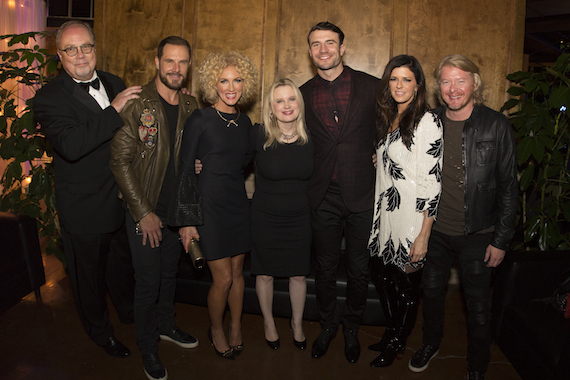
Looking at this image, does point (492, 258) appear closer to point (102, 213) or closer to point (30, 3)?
point (102, 213)

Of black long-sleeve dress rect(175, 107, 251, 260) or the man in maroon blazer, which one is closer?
black long-sleeve dress rect(175, 107, 251, 260)

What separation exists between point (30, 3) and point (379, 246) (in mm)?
8323

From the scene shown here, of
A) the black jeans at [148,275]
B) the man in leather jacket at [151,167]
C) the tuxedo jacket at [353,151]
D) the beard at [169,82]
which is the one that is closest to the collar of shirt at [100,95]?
the man in leather jacket at [151,167]

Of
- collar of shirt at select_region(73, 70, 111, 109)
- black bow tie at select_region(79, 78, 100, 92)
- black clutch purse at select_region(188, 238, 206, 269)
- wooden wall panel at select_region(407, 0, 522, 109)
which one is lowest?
black clutch purse at select_region(188, 238, 206, 269)

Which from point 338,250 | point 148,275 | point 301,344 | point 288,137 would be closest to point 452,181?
point 338,250

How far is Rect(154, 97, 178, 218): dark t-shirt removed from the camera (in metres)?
2.38

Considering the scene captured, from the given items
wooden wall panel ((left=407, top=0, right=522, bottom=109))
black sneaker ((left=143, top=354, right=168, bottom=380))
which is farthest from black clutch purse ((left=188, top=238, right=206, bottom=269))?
wooden wall panel ((left=407, top=0, right=522, bottom=109))

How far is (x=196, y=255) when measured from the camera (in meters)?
2.23

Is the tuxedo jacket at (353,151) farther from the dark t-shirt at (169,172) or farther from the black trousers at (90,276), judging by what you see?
the black trousers at (90,276)

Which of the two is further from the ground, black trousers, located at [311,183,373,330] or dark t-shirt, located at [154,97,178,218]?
dark t-shirt, located at [154,97,178,218]

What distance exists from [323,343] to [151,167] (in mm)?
1612

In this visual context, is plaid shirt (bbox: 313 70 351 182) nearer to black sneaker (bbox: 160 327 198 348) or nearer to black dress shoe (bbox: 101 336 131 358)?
black sneaker (bbox: 160 327 198 348)

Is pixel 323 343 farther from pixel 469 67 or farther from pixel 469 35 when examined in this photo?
pixel 469 35

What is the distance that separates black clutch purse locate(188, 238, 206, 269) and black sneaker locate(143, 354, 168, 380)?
701 millimetres
